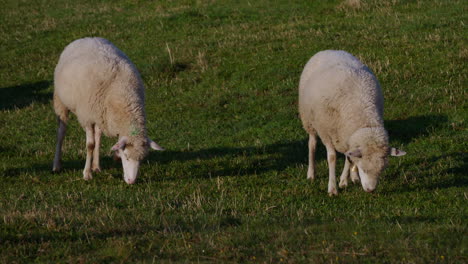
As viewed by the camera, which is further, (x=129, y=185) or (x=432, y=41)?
(x=432, y=41)

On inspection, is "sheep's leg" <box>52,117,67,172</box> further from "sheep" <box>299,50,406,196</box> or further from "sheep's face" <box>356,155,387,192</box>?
"sheep's face" <box>356,155,387,192</box>

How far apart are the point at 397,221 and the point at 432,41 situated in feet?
30.1

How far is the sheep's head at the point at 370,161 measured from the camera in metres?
7.99

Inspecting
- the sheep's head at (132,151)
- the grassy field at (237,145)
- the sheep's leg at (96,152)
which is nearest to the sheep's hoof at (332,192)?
the grassy field at (237,145)

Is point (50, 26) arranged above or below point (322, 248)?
below

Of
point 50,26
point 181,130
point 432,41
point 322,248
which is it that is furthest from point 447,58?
point 50,26

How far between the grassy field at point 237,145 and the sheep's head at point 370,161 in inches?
9.1

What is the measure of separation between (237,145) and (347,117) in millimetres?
3257

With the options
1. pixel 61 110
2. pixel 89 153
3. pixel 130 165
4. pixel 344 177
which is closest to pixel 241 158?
pixel 344 177

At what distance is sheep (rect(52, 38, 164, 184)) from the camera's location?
901 cm

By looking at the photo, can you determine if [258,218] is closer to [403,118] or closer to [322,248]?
[322,248]

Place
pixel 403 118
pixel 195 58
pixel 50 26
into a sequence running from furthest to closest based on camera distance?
pixel 50 26
pixel 195 58
pixel 403 118

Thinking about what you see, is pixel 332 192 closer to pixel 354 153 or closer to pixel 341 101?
pixel 354 153

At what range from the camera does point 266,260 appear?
5508 mm
